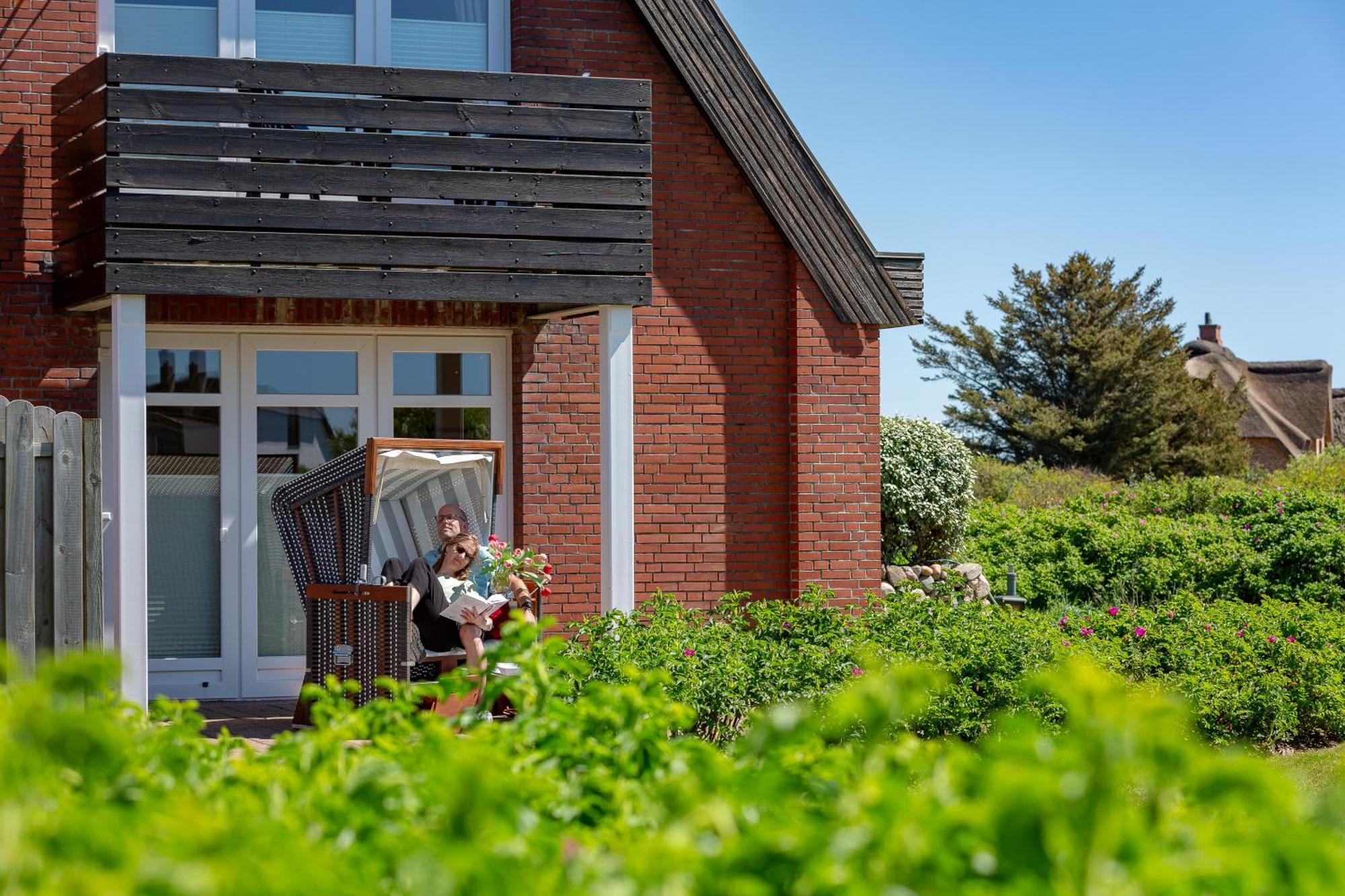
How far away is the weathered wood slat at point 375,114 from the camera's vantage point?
8891 millimetres

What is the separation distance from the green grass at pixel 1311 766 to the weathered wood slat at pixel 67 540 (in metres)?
6.46

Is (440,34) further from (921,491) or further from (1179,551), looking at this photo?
(1179,551)

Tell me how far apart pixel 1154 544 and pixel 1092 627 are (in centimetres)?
455

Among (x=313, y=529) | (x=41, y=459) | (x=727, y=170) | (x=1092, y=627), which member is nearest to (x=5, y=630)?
(x=41, y=459)

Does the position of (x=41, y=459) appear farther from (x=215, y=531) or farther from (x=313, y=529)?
(x=215, y=531)

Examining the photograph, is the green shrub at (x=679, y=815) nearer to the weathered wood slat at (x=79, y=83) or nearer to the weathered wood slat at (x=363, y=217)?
the weathered wood slat at (x=363, y=217)

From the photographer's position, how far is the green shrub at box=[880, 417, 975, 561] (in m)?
13.9

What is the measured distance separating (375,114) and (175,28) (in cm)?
201

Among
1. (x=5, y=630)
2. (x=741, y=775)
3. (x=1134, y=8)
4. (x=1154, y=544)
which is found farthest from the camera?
(x=1134, y=8)

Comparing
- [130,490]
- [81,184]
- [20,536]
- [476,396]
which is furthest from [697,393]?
[20,536]

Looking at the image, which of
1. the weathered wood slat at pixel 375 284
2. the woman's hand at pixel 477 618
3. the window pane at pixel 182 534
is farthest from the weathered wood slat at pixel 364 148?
the woman's hand at pixel 477 618

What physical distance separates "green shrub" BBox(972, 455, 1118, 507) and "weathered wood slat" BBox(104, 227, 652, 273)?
16.4 meters

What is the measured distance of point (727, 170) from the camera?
1116 centimetres

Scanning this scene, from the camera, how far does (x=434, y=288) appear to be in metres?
9.30
